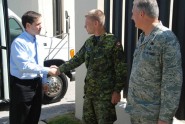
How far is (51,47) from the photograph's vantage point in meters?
7.34

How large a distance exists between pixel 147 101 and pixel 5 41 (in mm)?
3407

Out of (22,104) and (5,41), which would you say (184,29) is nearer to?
(22,104)

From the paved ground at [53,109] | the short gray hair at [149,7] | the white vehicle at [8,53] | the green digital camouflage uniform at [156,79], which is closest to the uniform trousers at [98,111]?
the green digital camouflage uniform at [156,79]

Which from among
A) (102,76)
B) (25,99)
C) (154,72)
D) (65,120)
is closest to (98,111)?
(102,76)

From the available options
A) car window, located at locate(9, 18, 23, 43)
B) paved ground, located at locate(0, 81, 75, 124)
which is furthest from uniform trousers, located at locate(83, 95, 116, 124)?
car window, located at locate(9, 18, 23, 43)

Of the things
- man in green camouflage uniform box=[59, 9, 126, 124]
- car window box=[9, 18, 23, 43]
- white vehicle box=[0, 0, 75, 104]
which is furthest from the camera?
car window box=[9, 18, 23, 43]

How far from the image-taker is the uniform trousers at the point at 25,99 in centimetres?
394

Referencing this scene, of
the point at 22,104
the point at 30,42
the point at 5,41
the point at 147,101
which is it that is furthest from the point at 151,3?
the point at 5,41

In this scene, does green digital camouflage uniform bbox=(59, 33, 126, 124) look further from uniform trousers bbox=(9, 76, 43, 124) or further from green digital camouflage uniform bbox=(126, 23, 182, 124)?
uniform trousers bbox=(9, 76, 43, 124)

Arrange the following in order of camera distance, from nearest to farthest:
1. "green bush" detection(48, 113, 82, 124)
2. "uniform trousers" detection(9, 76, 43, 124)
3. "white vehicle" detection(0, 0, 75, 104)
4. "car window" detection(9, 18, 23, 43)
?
1. "uniform trousers" detection(9, 76, 43, 124)
2. "green bush" detection(48, 113, 82, 124)
3. "white vehicle" detection(0, 0, 75, 104)
4. "car window" detection(9, 18, 23, 43)

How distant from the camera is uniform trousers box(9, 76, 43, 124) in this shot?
3.94 metres

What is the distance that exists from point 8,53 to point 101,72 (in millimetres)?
2420

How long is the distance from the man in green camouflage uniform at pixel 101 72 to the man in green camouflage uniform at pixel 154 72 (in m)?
0.63

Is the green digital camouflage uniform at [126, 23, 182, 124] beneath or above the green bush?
above
